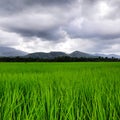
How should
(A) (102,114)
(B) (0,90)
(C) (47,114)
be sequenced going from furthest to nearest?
1. (B) (0,90)
2. (C) (47,114)
3. (A) (102,114)

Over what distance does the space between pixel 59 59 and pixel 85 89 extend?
152 ft

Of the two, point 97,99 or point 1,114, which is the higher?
point 97,99

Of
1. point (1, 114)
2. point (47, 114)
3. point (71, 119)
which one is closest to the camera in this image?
point (71, 119)

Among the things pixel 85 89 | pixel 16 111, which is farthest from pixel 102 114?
pixel 85 89

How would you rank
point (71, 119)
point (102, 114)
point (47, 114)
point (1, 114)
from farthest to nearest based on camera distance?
1. point (1, 114)
2. point (47, 114)
3. point (102, 114)
4. point (71, 119)

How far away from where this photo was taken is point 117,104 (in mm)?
2000

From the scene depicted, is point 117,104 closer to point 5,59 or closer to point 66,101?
point 66,101

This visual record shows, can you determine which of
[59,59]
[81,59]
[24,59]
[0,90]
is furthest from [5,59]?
[0,90]

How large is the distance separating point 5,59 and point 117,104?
4881cm

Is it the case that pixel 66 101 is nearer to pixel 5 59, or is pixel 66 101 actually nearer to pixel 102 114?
pixel 102 114

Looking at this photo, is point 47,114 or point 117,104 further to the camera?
point 117,104

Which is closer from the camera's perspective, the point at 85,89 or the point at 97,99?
the point at 97,99

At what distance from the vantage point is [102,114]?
1.57 m

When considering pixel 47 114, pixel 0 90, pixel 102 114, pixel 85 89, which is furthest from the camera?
pixel 0 90
